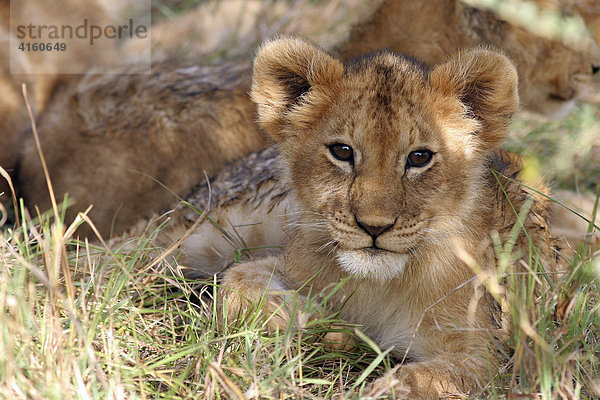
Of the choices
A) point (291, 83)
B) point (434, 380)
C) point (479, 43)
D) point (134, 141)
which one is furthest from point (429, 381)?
point (479, 43)

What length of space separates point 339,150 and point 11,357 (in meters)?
1.51

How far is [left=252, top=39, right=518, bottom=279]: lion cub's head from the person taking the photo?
2.98m

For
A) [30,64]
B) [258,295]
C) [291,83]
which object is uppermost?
[291,83]

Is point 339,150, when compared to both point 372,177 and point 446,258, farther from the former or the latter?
point 446,258

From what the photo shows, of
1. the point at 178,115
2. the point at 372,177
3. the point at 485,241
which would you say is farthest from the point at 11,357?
→ the point at 178,115

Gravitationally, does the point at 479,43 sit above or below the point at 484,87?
below

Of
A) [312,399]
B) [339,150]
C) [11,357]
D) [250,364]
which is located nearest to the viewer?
[11,357]

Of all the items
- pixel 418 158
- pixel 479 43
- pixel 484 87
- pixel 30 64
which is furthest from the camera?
pixel 30 64

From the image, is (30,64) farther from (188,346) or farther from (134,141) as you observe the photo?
(188,346)

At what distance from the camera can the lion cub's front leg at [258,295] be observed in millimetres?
3289

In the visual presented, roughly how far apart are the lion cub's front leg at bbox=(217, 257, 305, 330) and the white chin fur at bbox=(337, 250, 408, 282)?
31 centimetres

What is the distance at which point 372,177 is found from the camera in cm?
297

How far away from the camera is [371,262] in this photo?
298cm

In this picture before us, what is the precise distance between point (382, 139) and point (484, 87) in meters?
0.57
